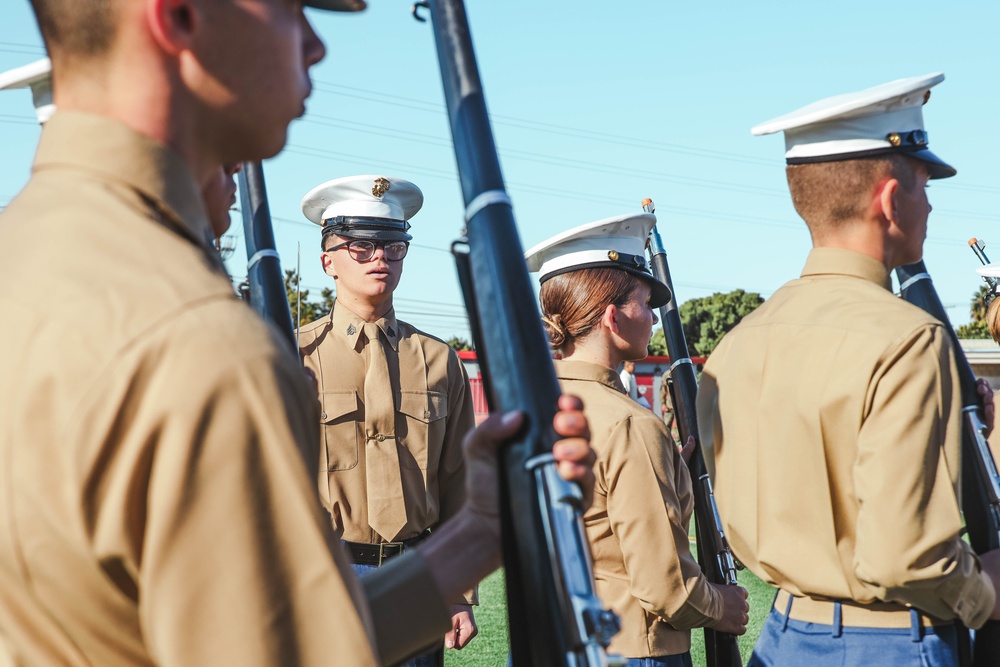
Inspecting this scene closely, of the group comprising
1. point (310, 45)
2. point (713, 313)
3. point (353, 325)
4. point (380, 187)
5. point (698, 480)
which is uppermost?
point (713, 313)

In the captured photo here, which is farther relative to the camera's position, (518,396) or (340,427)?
(340,427)

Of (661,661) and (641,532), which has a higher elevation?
(641,532)

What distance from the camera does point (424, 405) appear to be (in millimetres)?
5102

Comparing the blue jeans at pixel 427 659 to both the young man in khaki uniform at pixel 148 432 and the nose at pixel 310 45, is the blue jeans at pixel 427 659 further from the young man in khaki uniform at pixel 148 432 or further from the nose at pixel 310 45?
the young man in khaki uniform at pixel 148 432

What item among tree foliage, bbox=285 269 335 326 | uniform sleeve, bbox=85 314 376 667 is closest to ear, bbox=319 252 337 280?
uniform sleeve, bbox=85 314 376 667

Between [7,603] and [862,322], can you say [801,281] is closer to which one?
[862,322]

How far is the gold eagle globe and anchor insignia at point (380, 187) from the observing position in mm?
5398

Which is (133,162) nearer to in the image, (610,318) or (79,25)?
(79,25)

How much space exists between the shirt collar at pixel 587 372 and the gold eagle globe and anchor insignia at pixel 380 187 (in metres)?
1.83

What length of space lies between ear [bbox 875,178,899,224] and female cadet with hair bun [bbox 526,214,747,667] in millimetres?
1051

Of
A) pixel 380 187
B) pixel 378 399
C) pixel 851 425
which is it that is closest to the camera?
pixel 851 425

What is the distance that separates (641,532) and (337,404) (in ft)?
6.36

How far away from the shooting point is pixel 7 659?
1174 millimetres

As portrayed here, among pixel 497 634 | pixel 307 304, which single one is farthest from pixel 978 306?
pixel 497 634
